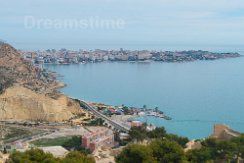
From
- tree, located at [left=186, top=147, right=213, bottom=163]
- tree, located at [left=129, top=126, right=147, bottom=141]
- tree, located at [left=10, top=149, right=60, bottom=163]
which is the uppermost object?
tree, located at [left=10, top=149, right=60, bottom=163]

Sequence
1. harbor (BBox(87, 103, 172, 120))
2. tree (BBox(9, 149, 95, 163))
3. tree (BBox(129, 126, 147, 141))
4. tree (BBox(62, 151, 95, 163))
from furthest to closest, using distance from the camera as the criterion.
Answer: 1. harbor (BBox(87, 103, 172, 120))
2. tree (BBox(129, 126, 147, 141))
3. tree (BBox(9, 149, 95, 163))
4. tree (BBox(62, 151, 95, 163))

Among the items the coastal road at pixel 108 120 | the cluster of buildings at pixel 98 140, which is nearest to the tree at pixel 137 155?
the cluster of buildings at pixel 98 140

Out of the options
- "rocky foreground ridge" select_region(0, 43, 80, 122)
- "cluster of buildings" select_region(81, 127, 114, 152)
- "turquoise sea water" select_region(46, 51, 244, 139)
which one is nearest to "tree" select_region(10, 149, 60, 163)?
"cluster of buildings" select_region(81, 127, 114, 152)

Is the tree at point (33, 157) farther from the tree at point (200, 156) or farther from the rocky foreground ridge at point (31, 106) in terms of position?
the rocky foreground ridge at point (31, 106)

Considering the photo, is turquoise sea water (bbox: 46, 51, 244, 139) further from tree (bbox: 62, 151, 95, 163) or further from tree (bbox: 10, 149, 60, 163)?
tree (bbox: 10, 149, 60, 163)

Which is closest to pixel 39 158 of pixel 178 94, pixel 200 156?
pixel 200 156

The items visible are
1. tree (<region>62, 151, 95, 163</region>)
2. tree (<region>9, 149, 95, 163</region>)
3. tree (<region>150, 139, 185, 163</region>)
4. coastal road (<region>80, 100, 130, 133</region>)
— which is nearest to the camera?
tree (<region>62, 151, 95, 163</region>)

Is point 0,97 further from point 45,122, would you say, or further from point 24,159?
point 24,159

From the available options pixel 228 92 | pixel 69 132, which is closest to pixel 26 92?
pixel 69 132
